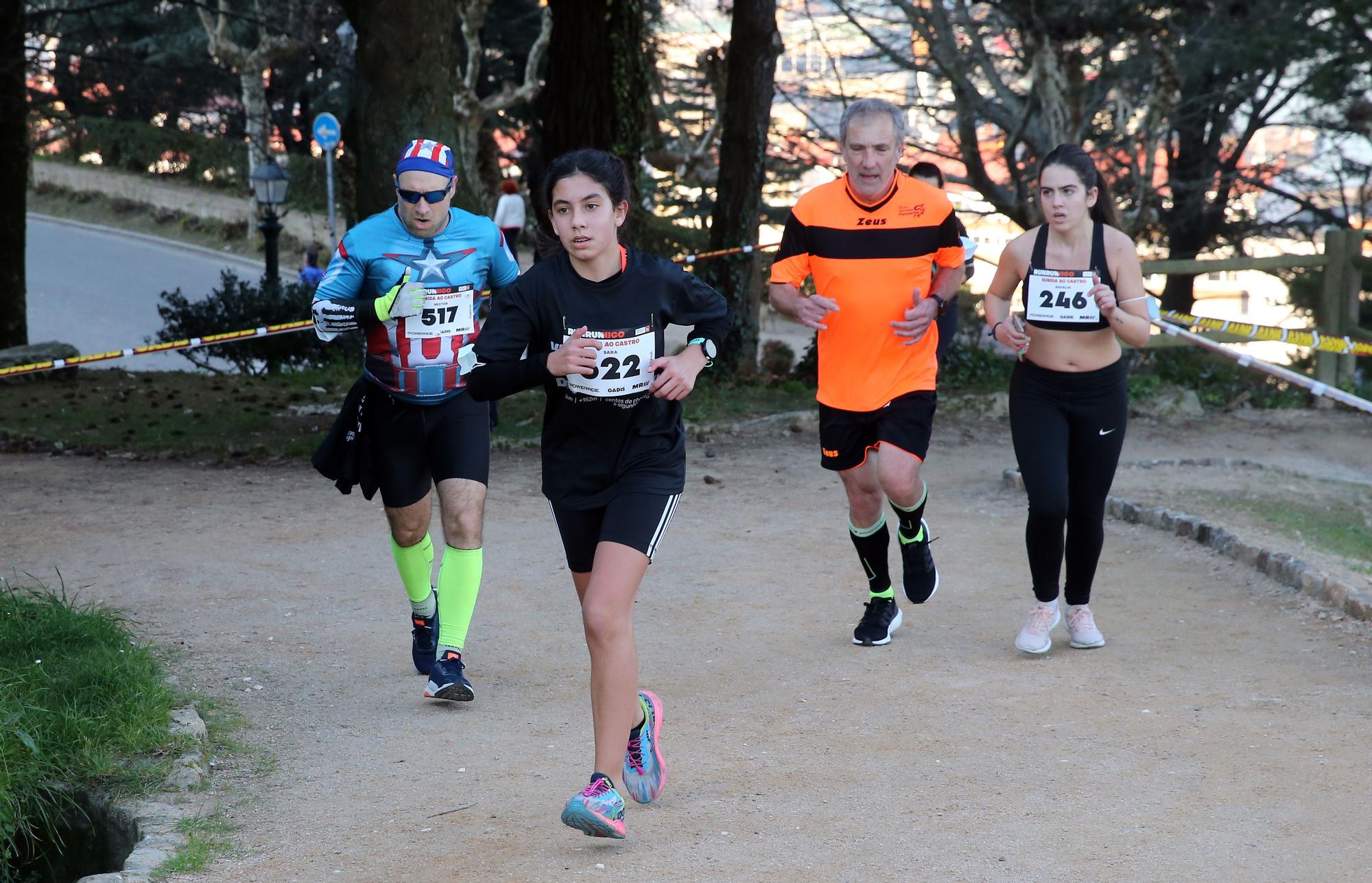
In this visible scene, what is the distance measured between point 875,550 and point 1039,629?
742 millimetres

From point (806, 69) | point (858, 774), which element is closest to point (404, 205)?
point (858, 774)

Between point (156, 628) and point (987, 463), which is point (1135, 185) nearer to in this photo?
point (987, 463)

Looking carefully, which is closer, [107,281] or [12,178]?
[12,178]

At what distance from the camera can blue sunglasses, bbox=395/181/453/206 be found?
530 cm

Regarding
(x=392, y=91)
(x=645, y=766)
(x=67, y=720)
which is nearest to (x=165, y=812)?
(x=67, y=720)

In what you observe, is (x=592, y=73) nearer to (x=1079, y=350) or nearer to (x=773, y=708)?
(x=1079, y=350)

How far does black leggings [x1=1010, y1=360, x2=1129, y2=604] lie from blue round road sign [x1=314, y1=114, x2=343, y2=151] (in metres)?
21.0

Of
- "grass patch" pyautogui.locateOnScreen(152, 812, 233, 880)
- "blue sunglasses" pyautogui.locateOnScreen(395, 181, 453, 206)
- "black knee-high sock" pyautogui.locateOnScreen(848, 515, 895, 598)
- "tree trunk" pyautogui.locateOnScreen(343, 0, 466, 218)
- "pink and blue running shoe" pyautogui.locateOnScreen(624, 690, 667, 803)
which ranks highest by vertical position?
"tree trunk" pyautogui.locateOnScreen(343, 0, 466, 218)

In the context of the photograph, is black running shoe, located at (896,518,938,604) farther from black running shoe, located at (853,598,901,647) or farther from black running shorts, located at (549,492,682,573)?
black running shorts, located at (549,492,682,573)

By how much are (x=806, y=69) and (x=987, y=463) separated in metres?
16.6

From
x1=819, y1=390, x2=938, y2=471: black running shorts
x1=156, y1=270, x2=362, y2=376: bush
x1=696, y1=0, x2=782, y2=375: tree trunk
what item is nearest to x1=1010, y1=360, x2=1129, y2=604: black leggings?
x1=819, y1=390, x2=938, y2=471: black running shorts

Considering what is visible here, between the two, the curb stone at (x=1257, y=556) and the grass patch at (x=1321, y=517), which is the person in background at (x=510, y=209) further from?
the grass patch at (x=1321, y=517)

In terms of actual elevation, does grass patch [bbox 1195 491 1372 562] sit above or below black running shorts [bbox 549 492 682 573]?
below

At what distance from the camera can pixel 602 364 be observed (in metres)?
4.10
